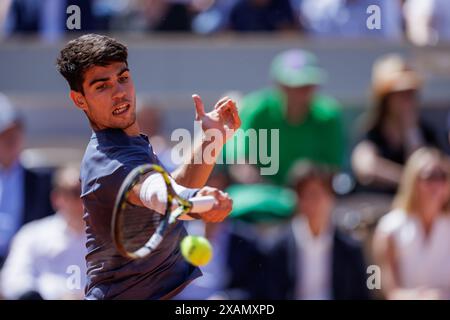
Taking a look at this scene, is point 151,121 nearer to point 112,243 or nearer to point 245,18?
point 245,18

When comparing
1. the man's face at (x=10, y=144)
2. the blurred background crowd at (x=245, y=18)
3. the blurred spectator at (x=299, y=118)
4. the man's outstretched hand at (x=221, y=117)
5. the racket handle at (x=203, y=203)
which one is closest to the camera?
the racket handle at (x=203, y=203)

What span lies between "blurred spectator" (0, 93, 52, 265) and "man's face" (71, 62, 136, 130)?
2.48m

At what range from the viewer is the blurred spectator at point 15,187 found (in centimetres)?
545

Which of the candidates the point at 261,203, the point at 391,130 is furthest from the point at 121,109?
the point at 391,130

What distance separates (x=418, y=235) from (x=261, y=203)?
2.92 ft

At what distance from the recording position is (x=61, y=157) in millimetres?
6426

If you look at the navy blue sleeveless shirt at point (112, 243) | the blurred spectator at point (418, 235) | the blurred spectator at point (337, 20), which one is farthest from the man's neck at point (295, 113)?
the navy blue sleeveless shirt at point (112, 243)

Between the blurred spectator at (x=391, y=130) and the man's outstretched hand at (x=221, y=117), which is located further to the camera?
the blurred spectator at (x=391, y=130)

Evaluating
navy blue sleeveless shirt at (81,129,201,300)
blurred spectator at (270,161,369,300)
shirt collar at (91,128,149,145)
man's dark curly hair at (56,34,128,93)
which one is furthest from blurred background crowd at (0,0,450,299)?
man's dark curly hair at (56,34,128,93)

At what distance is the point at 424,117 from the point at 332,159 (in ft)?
2.61

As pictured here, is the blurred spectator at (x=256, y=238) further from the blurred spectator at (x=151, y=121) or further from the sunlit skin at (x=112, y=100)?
the sunlit skin at (x=112, y=100)

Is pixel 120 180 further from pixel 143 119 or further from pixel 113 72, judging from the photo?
pixel 143 119

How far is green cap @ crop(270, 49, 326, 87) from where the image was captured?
6230 mm

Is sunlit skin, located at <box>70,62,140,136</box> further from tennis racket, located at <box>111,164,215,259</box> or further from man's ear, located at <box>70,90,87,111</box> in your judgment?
tennis racket, located at <box>111,164,215,259</box>
